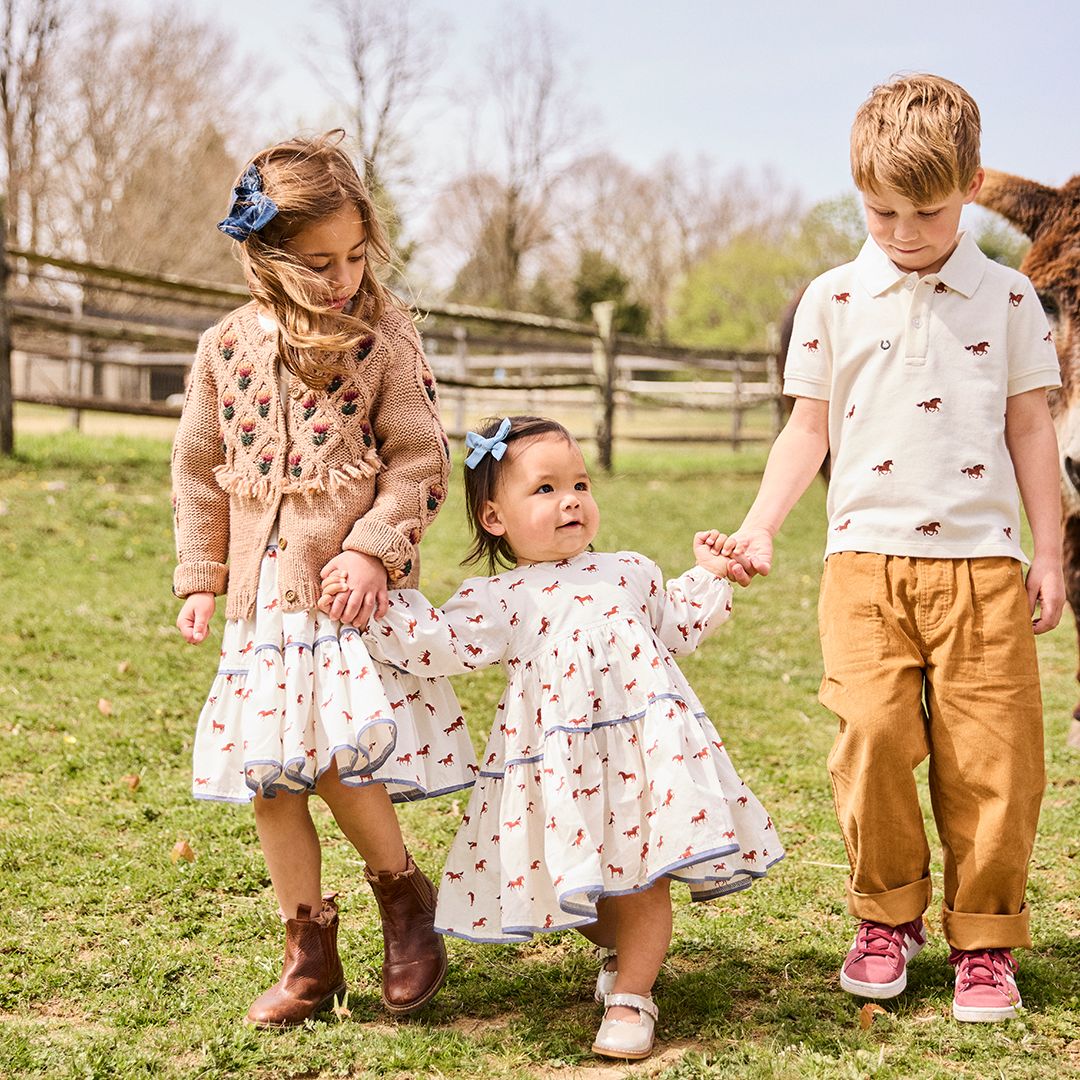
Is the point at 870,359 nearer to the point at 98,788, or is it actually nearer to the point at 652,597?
the point at 652,597

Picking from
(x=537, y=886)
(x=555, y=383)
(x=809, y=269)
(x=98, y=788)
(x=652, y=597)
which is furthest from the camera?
(x=809, y=269)

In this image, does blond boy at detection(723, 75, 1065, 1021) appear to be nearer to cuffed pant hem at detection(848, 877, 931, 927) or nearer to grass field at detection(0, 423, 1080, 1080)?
cuffed pant hem at detection(848, 877, 931, 927)

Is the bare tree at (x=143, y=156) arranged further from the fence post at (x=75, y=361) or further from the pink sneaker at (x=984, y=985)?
the pink sneaker at (x=984, y=985)

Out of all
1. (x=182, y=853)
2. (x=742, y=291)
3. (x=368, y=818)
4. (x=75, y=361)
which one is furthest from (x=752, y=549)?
(x=742, y=291)

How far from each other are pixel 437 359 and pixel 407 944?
13.1 meters

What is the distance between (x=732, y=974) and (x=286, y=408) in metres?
1.51

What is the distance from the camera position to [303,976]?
7.88 ft

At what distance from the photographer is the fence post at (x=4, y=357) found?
8.71 m

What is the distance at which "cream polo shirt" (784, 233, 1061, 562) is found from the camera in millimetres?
2369

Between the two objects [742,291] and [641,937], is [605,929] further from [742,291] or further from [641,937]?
[742,291]

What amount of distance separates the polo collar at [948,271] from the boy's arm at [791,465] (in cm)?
27

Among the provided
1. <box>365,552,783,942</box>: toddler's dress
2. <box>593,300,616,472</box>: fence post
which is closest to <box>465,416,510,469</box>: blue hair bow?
<box>365,552,783,942</box>: toddler's dress

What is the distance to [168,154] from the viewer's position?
24.4 metres

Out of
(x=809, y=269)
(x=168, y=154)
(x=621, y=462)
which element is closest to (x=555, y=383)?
(x=621, y=462)
